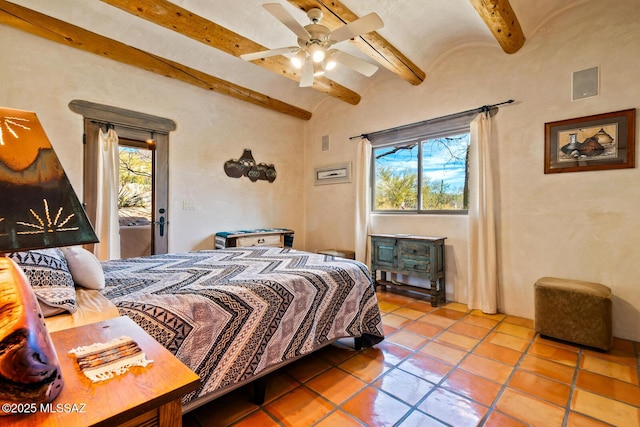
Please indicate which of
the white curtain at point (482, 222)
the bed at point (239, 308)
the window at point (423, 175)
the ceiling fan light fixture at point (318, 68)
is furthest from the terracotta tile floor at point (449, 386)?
the ceiling fan light fixture at point (318, 68)

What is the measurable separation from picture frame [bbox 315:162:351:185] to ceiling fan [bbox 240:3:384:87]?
75.5 inches

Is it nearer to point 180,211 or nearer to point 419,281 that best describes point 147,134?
point 180,211

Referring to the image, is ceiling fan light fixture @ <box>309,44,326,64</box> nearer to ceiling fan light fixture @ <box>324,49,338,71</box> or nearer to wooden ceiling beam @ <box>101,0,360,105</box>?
ceiling fan light fixture @ <box>324,49,338,71</box>

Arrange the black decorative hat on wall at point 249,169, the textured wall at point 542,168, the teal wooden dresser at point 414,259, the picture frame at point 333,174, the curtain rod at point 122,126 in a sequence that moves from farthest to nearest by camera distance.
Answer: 1. the picture frame at point 333,174
2. the black decorative hat on wall at point 249,169
3. the teal wooden dresser at point 414,259
4. the curtain rod at point 122,126
5. the textured wall at point 542,168

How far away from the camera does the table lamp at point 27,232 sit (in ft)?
1.81

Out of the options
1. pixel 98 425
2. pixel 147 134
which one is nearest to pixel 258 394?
pixel 98 425

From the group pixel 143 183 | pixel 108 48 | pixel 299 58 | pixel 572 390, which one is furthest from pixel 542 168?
pixel 108 48

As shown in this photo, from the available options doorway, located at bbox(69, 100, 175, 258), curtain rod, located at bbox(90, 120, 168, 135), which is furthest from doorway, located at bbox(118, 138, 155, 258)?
curtain rod, located at bbox(90, 120, 168, 135)

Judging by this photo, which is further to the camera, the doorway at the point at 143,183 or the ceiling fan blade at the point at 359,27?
the doorway at the point at 143,183

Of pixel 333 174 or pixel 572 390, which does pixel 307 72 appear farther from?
pixel 572 390

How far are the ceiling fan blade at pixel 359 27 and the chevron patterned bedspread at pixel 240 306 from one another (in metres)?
1.76

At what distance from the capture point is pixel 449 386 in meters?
1.88

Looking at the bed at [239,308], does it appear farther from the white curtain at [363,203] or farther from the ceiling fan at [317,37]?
the white curtain at [363,203]

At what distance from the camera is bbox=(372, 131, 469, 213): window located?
11.7 feet
